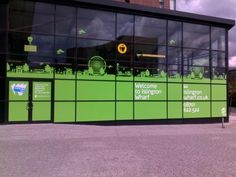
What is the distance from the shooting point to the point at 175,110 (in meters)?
22.3

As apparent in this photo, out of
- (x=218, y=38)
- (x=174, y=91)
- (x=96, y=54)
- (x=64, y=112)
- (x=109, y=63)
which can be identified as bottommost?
(x=64, y=112)

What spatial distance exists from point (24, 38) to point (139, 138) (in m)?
8.32

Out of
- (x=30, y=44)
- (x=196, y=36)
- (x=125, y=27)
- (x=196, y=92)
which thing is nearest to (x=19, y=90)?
(x=30, y=44)

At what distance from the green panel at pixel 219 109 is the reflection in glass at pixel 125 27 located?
7.45 meters

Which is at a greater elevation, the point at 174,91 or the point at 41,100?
the point at 174,91

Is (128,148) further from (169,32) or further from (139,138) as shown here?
(169,32)

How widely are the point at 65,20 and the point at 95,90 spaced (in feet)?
13.6

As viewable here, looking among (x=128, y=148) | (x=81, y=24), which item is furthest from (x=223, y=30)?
(x=128, y=148)

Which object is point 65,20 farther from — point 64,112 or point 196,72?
point 196,72

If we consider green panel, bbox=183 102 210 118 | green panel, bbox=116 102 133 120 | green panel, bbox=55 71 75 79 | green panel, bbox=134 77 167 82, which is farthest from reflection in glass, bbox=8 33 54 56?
green panel, bbox=183 102 210 118

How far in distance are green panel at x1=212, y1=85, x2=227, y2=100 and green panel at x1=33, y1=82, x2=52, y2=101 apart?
10985mm

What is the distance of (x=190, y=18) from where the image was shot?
23.1m

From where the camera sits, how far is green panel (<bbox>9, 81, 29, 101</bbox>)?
18.2 metres

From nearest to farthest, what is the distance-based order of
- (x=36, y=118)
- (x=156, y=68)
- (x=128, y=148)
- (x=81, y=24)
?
(x=128, y=148)
(x=36, y=118)
(x=81, y=24)
(x=156, y=68)
